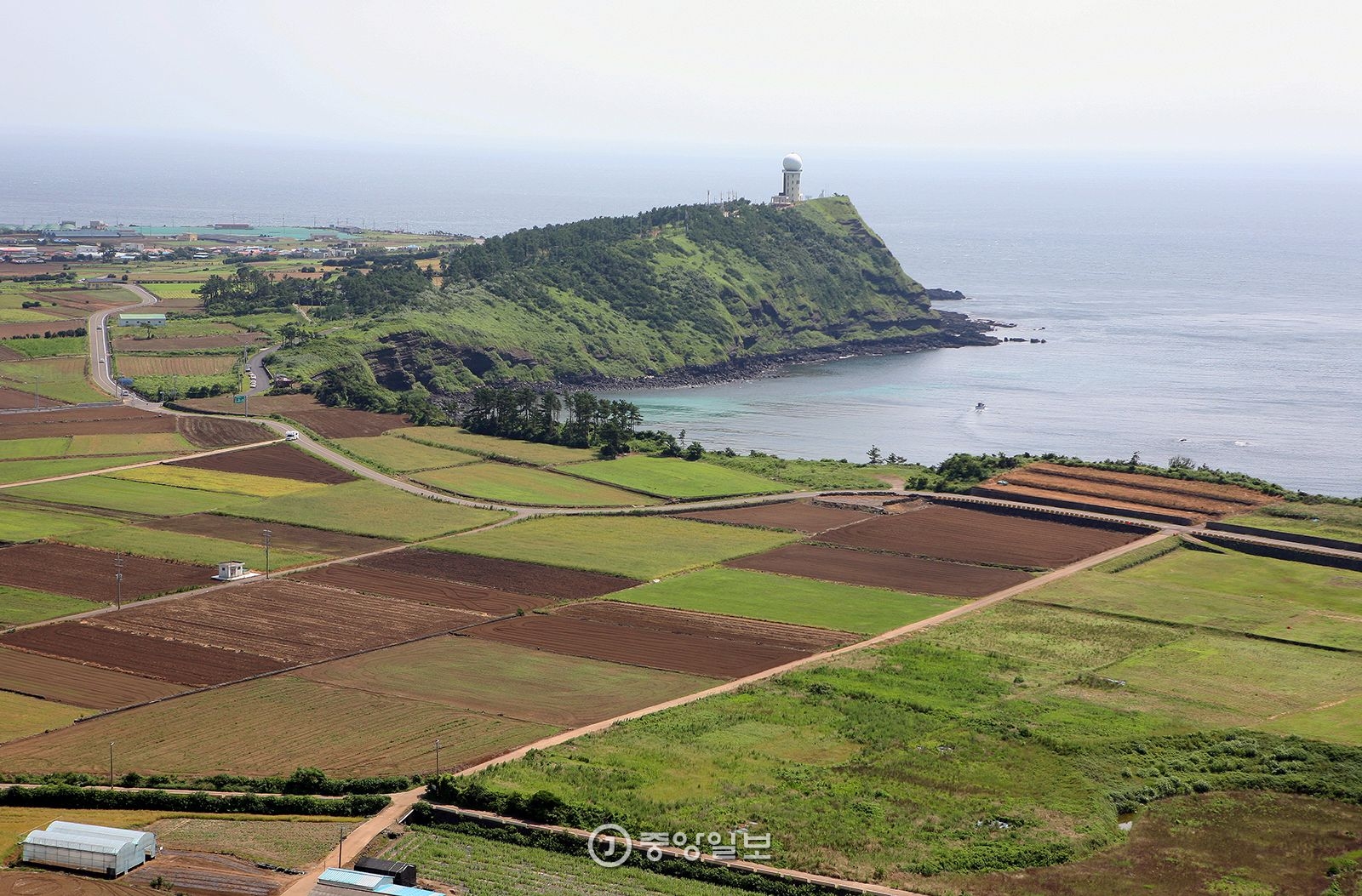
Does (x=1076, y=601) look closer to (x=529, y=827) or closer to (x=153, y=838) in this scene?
(x=529, y=827)

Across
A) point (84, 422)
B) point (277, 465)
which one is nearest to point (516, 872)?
point (277, 465)

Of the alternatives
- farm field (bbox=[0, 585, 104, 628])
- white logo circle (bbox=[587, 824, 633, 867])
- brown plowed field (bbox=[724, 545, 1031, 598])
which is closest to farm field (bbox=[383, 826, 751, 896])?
white logo circle (bbox=[587, 824, 633, 867])

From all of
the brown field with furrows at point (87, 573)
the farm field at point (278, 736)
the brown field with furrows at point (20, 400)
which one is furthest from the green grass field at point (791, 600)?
the brown field with furrows at point (20, 400)

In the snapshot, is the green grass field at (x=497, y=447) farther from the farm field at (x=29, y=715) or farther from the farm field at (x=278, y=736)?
the farm field at (x=29, y=715)

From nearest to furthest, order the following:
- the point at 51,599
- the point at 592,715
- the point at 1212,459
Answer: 1. the point at 592,715
2. the point at 51,599
3. the point at 1212,459

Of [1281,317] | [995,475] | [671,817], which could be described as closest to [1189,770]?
[671,817]
